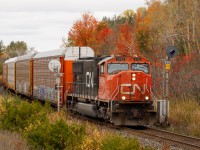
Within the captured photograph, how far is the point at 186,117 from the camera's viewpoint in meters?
16.0

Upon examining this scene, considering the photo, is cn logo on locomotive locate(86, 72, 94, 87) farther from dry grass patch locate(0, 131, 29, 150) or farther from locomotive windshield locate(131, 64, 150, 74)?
dry grass patch locate(0, 131, 29, 150)

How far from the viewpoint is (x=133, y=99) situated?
15.9 meters

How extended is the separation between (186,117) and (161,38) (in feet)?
54.8

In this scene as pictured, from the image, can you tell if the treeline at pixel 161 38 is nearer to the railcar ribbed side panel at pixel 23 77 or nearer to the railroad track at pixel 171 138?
the railroad track at pixel 171 138

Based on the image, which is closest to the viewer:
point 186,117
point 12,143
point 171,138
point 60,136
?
point 60,136

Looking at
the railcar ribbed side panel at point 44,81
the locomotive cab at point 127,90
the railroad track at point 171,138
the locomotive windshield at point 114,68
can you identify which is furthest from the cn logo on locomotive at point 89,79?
the railcar ribbed side panel at point 44,81

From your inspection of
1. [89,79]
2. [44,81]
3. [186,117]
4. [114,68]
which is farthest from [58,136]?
[44,81]

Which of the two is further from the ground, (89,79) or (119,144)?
(89,79)

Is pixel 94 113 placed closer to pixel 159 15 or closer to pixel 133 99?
pixel 133 99

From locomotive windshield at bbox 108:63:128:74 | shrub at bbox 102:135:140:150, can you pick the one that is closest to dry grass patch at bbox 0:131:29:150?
shrub at bbox 102:135:140:150

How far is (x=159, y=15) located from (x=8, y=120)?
29.5 m

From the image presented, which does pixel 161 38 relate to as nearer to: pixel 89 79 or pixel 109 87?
pixel 89 79

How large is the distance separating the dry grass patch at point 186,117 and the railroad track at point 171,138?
0.70 m

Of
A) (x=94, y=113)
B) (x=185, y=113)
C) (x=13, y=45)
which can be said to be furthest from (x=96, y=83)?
(x=13, y=45)
